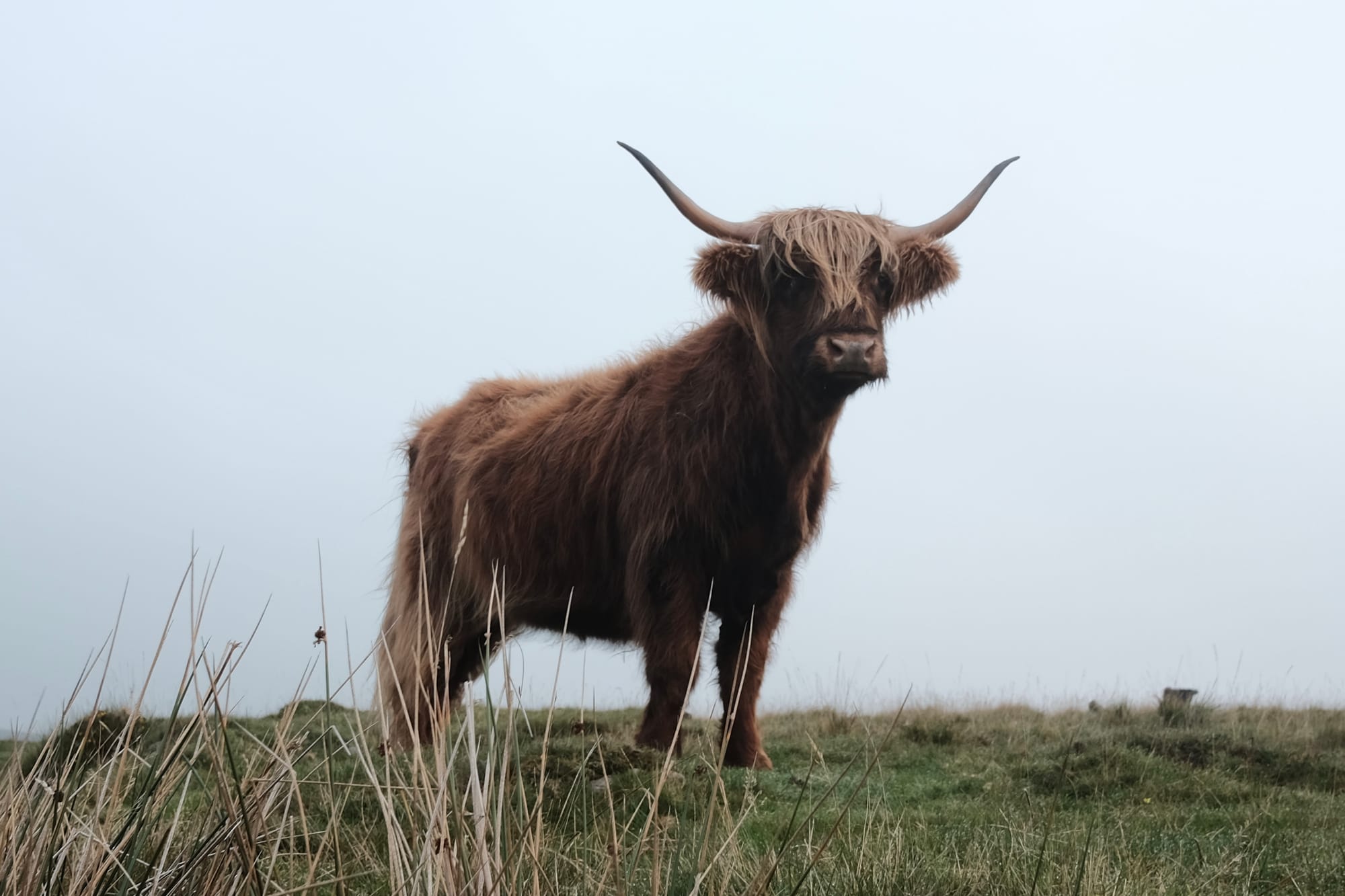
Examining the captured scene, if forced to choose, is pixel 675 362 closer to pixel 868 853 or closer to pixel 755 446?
pixel 755 446

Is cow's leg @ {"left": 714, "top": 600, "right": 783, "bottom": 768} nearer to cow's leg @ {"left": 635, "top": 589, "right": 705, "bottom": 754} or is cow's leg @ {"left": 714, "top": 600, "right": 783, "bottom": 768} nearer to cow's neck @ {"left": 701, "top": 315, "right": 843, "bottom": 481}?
cow's leg @ {"left": 635, "top": 589, "right": 705, "bottom": 754}

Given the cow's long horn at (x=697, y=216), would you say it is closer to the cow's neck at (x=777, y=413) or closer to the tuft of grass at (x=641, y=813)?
the cow's neck at (x=777, y=413)

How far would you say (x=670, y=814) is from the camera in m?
3.04

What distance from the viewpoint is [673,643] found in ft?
14.1

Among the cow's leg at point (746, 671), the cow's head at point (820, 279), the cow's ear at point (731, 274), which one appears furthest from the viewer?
the cow's leg at point (746, 671)

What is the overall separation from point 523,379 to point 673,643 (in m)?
2.52

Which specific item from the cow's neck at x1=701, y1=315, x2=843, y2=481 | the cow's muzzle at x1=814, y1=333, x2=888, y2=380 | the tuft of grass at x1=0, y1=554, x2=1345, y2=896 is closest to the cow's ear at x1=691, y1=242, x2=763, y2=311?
the cow's neck at x1=701, y1=315, x2=843, y2=481

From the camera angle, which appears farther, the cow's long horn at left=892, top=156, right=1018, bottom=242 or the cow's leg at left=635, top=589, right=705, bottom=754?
the cow's long horn at left=892, top=156, right=1018, bottom=242

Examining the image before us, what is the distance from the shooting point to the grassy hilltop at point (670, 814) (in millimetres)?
1479

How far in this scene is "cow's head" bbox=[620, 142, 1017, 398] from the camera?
4070 millimetres

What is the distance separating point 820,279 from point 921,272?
734 mm

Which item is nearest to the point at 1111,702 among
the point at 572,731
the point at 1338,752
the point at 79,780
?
the point at 1338,752

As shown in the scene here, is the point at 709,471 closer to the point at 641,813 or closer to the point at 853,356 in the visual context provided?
the point at 853,356

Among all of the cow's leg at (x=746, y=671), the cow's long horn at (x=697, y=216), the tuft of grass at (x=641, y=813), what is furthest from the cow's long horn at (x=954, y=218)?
the tuft of grass at (x=641, y=813)
